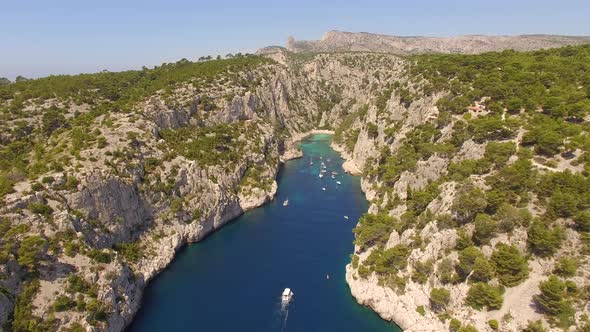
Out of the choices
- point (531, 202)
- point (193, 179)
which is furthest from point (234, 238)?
point (531, 202)

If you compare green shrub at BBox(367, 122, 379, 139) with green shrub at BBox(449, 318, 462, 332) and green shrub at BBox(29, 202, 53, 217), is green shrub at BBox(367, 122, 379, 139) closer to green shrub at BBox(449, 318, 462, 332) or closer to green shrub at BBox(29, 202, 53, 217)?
green shrub at BBox(449, 318, 462, 332)

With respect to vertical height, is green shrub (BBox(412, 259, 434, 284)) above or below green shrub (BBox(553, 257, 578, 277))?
below

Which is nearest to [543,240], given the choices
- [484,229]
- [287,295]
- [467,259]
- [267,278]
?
[484,229]

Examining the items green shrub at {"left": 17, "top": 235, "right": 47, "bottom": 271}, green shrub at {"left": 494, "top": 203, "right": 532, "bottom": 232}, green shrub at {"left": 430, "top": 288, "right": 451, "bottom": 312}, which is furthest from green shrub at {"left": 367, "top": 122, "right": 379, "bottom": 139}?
green shrub at {"left": 17, "top": 235, "right": 47, "bottom": 271}

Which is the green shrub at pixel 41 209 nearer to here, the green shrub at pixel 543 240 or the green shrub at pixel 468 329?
the green shrub at pixel 468 329

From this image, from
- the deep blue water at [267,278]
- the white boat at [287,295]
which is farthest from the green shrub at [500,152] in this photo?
the white boat at [287,295]

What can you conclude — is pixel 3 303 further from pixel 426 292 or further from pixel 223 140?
pixel 223 140
